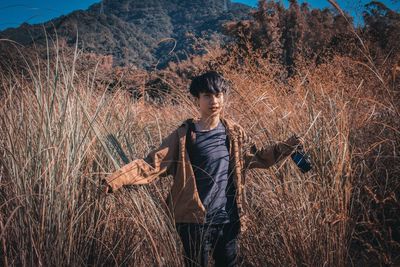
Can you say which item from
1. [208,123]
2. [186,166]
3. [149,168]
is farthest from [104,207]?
[208,123]

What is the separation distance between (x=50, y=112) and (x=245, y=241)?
4.57ft

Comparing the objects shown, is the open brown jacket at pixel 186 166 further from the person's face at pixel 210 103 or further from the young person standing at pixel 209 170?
the person's face at pixel 210 103

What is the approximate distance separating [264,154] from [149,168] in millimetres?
637

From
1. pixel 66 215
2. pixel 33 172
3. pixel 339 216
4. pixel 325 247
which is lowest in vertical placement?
pixel 325 247

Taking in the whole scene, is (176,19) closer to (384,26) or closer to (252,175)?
(384,26)

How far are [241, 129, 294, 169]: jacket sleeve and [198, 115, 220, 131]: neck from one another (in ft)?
0.60

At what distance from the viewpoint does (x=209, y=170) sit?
1.70m

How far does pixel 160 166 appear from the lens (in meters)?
1.59

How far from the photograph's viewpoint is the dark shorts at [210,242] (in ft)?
5.31

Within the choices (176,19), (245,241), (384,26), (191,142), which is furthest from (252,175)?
(176,19)

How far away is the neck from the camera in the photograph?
1.76 metres

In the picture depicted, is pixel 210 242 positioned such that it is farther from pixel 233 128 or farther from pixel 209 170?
pixel 233 128

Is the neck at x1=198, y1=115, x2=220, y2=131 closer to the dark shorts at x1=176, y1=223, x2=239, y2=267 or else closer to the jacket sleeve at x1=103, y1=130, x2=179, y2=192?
the jacket sleeve at x1=103, y1=130, x2=179, y2=192

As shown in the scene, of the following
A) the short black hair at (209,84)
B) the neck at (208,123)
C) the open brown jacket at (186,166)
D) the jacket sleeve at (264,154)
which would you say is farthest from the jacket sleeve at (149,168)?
the jacket sleeve at (264,154)
